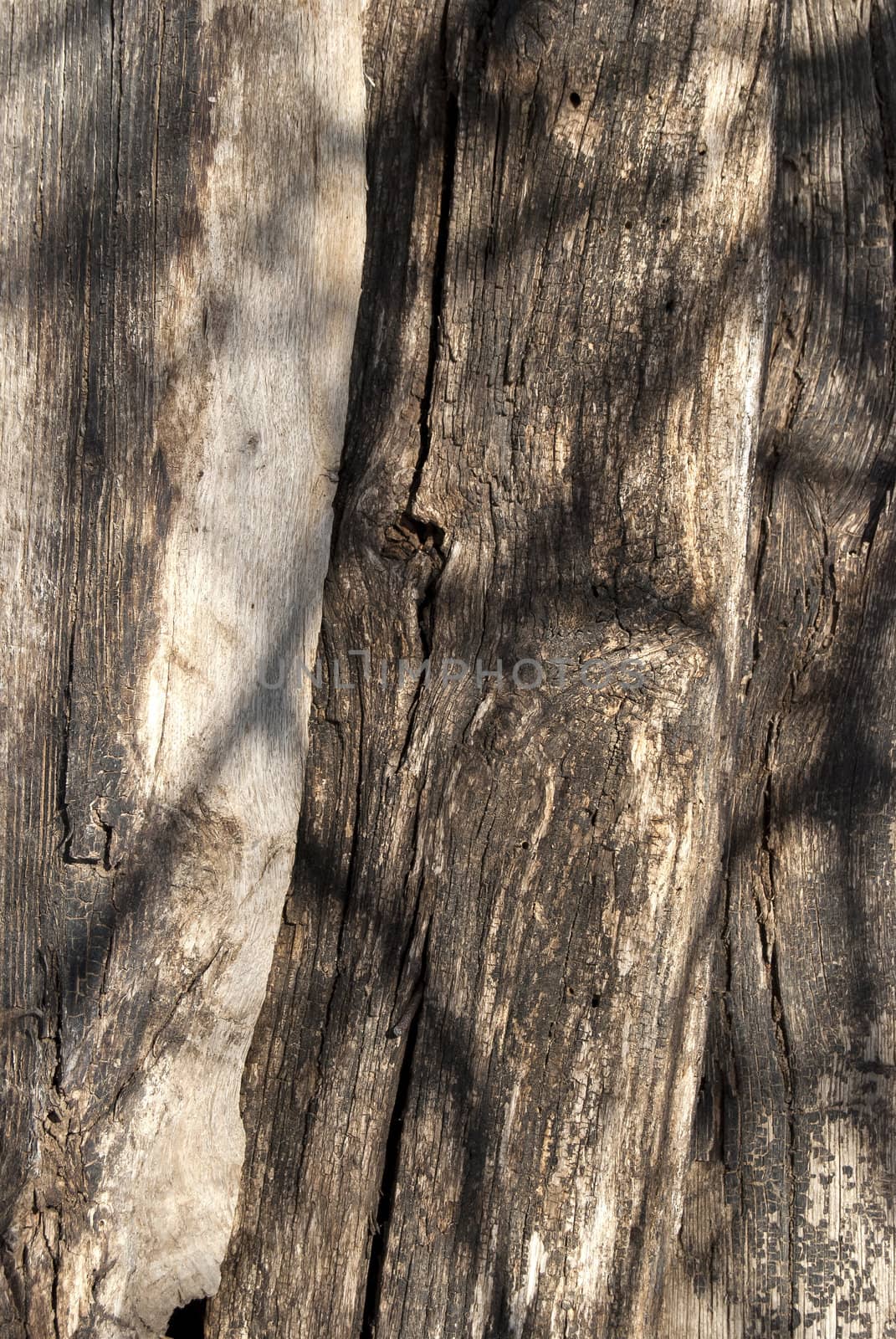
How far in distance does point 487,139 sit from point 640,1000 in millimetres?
1376

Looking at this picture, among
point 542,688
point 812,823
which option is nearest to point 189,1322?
point 542,688

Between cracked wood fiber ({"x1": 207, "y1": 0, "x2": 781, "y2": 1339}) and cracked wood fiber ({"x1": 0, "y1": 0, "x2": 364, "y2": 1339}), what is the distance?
8.5 inches

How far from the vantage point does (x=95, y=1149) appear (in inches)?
56.5

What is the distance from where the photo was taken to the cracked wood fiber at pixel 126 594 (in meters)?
1.43

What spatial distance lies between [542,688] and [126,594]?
0.64 meters

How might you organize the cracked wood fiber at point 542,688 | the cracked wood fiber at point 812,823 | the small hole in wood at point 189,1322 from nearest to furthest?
1. the cracked wood fiber at point 542,688
2. the small hole in wood at point 189,1322
3. the cracked wood fiber at point 812,823

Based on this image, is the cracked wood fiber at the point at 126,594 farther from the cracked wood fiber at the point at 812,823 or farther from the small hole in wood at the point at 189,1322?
the cracked wood fiber at the point at 812,823

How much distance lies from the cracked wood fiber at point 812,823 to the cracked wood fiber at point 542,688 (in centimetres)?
36

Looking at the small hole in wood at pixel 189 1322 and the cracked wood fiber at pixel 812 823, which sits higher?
the cracked wood fiber at pixel 812 823

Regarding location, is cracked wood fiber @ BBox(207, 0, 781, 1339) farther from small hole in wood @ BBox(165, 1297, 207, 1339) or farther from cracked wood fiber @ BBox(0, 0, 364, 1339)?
cracked wood fiber @ BBox(0, 0, 364, 1339)

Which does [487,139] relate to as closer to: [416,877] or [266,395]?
[266,395]

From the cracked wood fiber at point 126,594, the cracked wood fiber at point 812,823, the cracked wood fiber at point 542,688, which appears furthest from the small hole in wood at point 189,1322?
the cracked wood fiber at point 812,823

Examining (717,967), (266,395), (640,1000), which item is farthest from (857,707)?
(266,395)

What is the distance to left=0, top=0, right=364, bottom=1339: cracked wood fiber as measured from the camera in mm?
1435
